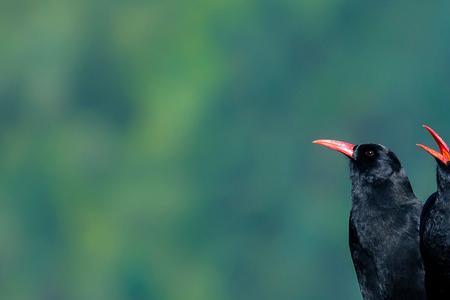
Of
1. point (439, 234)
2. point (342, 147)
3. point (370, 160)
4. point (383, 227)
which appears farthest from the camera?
point (342, 147)

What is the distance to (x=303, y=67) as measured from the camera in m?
78.9

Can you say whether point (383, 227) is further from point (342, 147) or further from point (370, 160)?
point (342, 147)

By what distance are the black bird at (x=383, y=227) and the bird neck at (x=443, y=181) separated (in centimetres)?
47

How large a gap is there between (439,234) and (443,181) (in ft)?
1.15

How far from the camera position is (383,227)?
8.44 metres

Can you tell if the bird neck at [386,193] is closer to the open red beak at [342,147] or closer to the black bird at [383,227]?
the black bird at [383,227]

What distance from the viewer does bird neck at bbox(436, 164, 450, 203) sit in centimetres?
800

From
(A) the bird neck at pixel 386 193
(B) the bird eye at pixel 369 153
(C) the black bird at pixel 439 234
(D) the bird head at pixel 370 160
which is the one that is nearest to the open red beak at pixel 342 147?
(D) the bird head at pixel 370 160

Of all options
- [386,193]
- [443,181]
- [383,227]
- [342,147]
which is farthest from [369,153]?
[443,181]

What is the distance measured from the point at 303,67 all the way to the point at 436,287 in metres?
71.3

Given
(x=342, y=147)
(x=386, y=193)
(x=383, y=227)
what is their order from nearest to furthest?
1. (x=383, y=227)
2. (x=386, y=193)
3. (x=342, y=147)

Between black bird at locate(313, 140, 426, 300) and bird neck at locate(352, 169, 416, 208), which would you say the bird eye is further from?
bird neck at locate(352, 169, 416, 208)

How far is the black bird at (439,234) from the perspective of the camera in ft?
25.8

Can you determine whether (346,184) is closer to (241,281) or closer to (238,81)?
(241,281)
